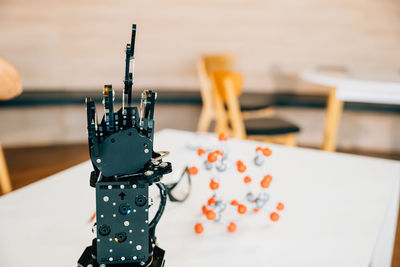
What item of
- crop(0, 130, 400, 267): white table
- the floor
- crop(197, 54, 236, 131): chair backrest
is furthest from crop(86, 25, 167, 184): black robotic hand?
crop(197, 54, 236, 131): chair backrest

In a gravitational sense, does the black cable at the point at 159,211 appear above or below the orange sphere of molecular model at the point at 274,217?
above

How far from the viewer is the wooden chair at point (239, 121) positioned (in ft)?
7.66

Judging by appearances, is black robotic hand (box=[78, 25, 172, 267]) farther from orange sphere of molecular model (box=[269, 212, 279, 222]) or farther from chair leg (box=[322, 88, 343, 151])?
chair leg (box=[322, 88, 343, 151])

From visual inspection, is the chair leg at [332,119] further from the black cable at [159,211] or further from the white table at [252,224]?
the black cable at [159,211]

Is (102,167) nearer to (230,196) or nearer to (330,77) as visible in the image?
(230,196)

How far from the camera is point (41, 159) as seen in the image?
3.09 meters

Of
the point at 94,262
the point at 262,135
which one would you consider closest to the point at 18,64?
the point at 262,135

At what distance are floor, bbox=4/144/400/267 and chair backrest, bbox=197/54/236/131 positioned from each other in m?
1.12

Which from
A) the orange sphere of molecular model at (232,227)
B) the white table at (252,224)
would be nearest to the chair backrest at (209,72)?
the white table at (252,224)

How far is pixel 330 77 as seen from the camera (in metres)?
2.51

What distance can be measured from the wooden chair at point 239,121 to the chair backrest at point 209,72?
10.5 inches

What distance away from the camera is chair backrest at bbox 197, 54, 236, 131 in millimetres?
2951

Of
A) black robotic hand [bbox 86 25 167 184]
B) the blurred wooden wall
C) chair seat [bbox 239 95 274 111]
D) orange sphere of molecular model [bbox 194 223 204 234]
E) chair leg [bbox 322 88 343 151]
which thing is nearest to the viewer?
black robotic hand [bbox 86 25 167 184]

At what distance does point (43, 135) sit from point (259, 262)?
320 centimetres
